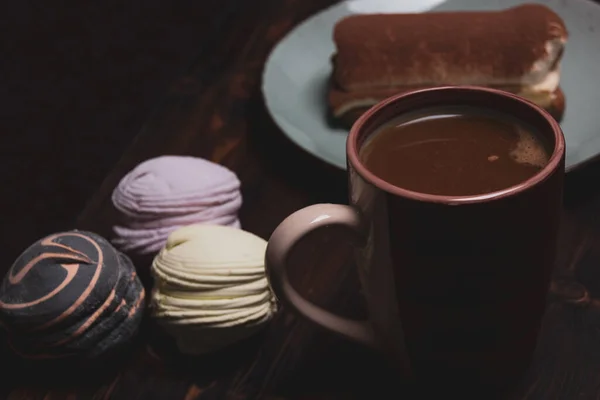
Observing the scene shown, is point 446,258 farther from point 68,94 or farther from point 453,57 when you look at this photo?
point 68,94

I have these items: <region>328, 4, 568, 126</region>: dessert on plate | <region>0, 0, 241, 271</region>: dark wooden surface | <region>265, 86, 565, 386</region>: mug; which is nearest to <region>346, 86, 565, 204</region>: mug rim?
<region>265, 86, 565, 386</region>: mug

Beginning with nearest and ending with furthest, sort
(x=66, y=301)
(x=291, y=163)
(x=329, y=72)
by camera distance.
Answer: (x=66, y=301)
(x=291, y=163)
(x=329, y=72)

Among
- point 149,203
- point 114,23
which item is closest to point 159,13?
point 114,23

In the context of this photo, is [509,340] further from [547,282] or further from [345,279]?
[345,279]

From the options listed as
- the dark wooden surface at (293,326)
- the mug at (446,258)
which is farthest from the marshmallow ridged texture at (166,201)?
the mug at (446,258)

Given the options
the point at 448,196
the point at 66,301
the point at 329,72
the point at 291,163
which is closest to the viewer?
the point at 448,196

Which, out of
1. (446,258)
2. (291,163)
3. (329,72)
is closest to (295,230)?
(446,258)
